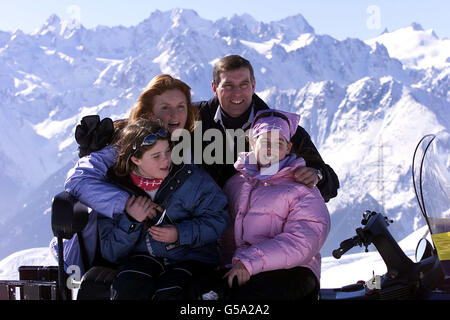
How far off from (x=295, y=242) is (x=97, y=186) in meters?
1.18

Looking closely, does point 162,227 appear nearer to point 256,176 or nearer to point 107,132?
point 256,176

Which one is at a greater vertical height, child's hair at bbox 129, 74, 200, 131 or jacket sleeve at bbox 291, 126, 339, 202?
child's hair at bbox 129, 74, 200, 131

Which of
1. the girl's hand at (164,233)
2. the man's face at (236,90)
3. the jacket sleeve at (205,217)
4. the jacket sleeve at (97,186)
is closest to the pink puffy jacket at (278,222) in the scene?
the jacket sleeve at (205,217)

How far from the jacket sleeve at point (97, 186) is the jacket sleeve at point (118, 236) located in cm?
9

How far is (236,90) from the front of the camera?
4324mm

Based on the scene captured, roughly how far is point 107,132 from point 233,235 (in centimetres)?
104

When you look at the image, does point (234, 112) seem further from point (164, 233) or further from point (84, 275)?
point (84, 275)

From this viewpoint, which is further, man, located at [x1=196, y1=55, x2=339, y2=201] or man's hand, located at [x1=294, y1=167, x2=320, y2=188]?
man, located at [x1=196, y1=55, x2=339, y2=201]

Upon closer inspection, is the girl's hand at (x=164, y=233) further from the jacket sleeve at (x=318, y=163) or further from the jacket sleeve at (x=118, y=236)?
the jacket sleeve at (x=318, y=163)

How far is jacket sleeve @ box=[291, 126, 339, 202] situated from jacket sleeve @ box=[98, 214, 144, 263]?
125 cm

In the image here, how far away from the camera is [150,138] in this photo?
3.39 metres

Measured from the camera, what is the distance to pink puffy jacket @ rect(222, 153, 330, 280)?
3109mm

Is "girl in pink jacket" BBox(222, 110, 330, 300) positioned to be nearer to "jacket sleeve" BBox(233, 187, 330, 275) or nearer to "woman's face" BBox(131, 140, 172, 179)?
"jacket sleeve" BBox(233, 187, 330, 275)

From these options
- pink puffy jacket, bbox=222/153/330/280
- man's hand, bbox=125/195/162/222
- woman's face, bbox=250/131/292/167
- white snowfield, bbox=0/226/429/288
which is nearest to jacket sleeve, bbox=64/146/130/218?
man's hand, bbox=125/195/162/222
